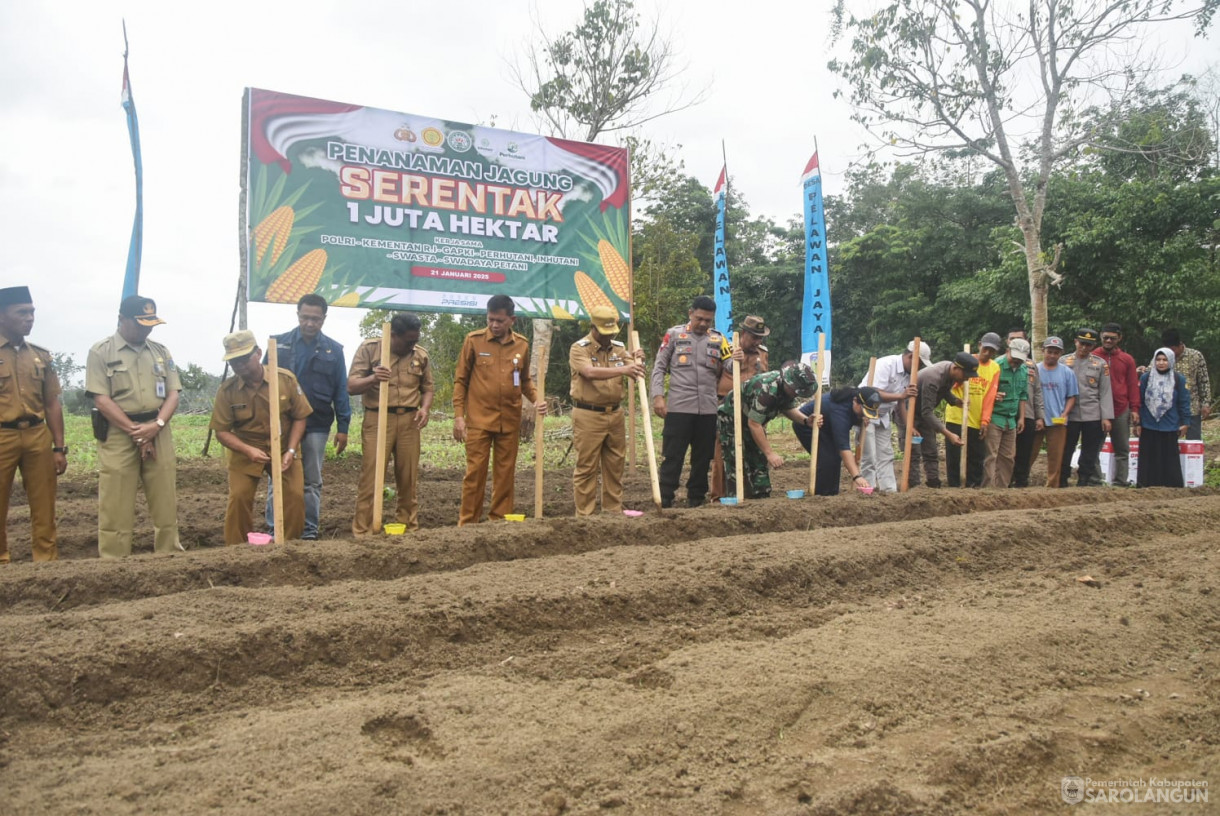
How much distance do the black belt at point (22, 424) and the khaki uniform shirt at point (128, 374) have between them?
39 centimetres

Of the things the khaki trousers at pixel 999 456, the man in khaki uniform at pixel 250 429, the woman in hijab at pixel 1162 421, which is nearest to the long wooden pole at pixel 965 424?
the khaki trousers at pixel 999 456

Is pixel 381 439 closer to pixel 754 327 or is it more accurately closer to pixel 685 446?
pixel 685 446

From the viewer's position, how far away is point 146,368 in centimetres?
489

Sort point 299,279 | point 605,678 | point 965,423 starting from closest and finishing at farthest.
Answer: point 605,678
point 299,279
point 965,423

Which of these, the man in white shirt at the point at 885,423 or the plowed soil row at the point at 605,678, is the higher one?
the man in white shirt at the point at 885,423

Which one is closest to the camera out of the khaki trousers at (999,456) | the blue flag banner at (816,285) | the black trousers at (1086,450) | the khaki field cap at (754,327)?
the khaki field cap at (754,327)

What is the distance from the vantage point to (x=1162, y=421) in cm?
787

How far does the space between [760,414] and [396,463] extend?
2.74m

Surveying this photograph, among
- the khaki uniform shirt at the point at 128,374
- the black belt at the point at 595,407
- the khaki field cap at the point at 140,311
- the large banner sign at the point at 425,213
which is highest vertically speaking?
the large banner sign at the point at 425,213

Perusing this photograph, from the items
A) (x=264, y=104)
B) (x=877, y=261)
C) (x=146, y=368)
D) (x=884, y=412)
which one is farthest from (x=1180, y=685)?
(x=877, y=261)

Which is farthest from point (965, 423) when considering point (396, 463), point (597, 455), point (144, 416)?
point (144, 416)

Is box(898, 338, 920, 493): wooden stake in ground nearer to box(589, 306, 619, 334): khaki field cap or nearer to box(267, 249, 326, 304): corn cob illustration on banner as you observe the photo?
box(589, 306, 619, 334): khaki field cap

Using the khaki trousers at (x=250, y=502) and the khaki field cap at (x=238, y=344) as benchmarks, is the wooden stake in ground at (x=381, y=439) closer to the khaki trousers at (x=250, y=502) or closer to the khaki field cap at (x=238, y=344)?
the khaki trousers at (x=250, y=502)

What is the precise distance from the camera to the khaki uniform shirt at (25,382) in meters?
4.67
